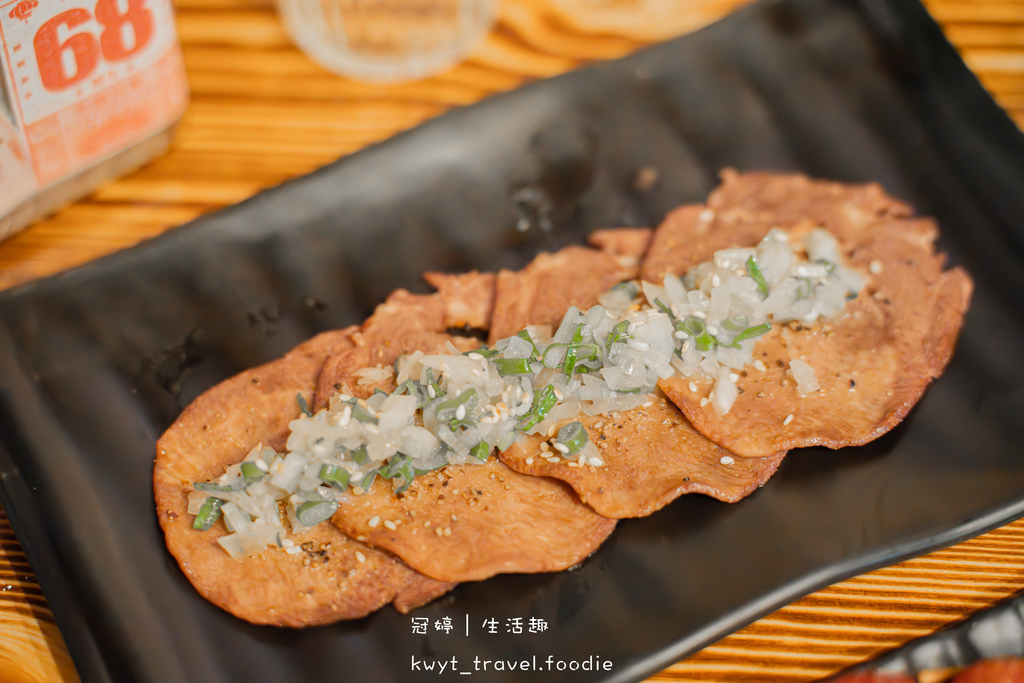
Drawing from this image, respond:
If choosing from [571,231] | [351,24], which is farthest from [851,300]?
[351,24]

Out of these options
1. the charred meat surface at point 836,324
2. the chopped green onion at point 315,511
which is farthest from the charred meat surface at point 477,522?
the charred meat surface at point 836,324

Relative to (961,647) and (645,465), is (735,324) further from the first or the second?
(961,647)

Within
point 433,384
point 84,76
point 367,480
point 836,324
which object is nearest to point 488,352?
point 433,384

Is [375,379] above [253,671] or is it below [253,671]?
above

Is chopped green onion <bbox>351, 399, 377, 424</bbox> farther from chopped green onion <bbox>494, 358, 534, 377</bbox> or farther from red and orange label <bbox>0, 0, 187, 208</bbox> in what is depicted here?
red and orange label <bbox>0, 0, 187, 208</bbox>

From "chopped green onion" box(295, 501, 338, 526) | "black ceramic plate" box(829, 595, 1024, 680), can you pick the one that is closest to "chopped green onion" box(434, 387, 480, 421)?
"chopped green onion" box(295, 501, 338, 526)

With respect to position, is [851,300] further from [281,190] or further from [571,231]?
[281,190]
